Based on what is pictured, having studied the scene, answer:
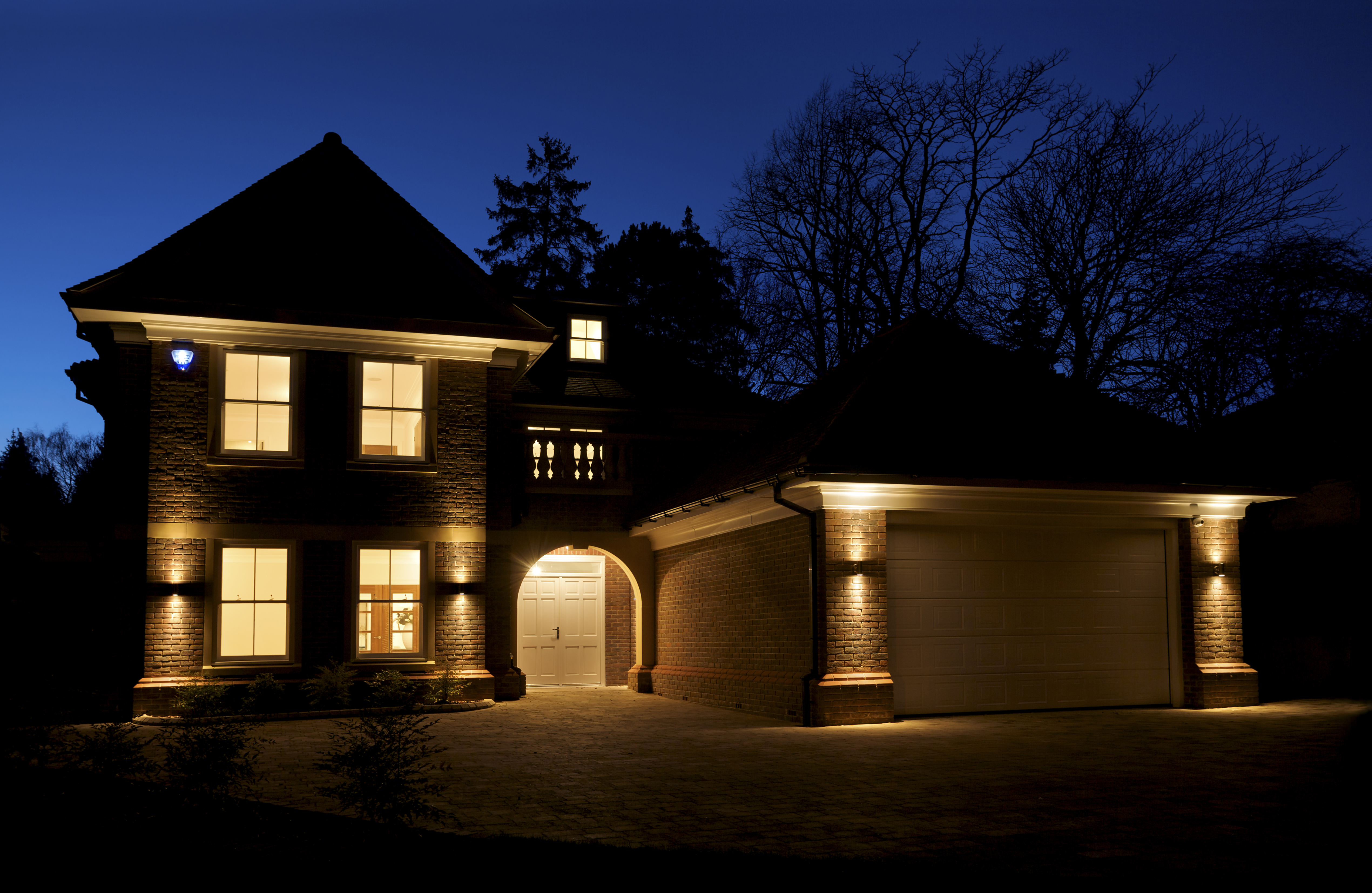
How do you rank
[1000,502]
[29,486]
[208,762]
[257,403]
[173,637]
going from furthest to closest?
[29,486] → [257,403] → [173,637] → [1000,502] → [208,762]

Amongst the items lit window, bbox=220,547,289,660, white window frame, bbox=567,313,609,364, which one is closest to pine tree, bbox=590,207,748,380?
white window frame, bbox=567,313,609,364

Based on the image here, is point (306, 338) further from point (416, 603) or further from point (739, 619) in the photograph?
point (739, 619)

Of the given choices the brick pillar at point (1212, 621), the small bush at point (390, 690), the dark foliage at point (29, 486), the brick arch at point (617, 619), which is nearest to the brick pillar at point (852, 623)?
the brick pillar at point (1212, 621)

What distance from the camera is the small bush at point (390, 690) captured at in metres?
15.5

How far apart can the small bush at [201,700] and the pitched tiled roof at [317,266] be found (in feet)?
16.5

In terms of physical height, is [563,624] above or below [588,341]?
below

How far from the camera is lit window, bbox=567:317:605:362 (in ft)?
72.9

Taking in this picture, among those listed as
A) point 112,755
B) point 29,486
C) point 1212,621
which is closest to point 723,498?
point 1212,621

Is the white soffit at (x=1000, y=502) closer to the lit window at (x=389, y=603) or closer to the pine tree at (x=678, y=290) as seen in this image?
the lit window at (x=389, y=603)

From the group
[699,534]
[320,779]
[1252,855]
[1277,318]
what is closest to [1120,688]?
[1277,318]

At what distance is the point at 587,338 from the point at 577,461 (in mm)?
3396

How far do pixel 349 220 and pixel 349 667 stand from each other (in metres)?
6.73

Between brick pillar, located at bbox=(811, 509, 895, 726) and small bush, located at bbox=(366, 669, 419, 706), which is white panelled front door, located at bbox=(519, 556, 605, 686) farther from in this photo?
brick pillar, located at bbox=(811, 509, 895, 726)

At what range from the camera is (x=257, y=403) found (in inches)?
632
